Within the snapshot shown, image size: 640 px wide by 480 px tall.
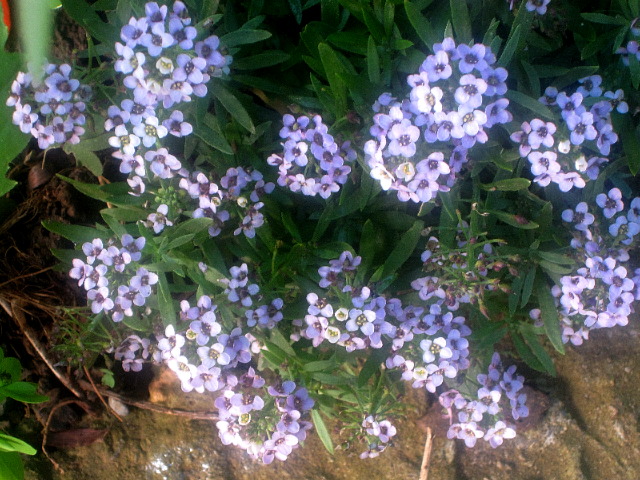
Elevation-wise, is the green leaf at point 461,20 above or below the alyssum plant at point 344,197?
above

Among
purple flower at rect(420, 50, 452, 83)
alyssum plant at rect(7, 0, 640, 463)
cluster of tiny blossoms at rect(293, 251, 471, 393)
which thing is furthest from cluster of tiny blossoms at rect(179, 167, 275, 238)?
purple flower at rect(420, 50, 452, 83)

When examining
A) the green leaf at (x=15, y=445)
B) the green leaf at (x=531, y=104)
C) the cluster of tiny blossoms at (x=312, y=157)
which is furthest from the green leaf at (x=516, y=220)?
the green leaf at (x=15, y=445)

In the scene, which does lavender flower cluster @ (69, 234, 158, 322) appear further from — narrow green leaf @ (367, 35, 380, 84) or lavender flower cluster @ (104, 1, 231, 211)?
narrow green leaf @ (367, 35, 380, 84)

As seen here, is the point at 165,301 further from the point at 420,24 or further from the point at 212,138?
the point at 420,24

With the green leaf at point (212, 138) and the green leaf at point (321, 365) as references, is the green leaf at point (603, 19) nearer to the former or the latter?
the green leaf at point (212, 138)

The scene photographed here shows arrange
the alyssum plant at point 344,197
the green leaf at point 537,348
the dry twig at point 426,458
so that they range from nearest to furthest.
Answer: the alyssum plant at point 344,197, the green leaf at point 537,348, the dry twig at point 426,458

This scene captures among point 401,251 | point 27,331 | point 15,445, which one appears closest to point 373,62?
point 401,251

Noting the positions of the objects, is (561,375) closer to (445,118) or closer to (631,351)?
(631,351)
